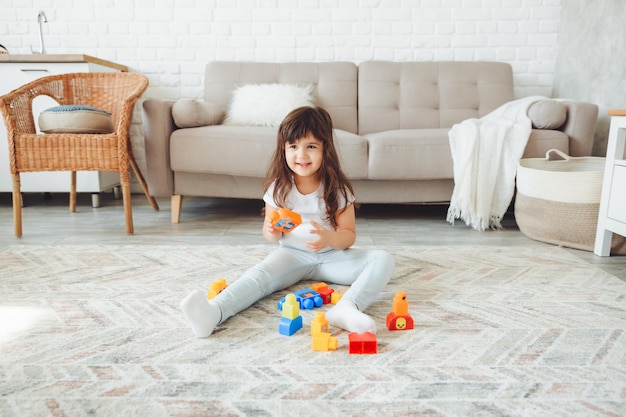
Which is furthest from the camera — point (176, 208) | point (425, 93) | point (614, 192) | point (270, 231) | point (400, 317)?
point (425, 93)

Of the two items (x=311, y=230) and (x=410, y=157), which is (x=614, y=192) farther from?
(x=311, y=230)

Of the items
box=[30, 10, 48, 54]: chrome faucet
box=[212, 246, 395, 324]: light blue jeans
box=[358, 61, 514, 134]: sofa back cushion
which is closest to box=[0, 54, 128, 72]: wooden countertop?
box=[30, 10, 48, 54]: chrome faucet

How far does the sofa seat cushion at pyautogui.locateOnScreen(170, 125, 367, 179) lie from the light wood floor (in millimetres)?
279

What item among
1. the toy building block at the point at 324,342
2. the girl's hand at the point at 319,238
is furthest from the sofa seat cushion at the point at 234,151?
the toy building block at the point at 324,342

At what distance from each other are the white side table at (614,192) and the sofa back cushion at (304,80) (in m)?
1.36

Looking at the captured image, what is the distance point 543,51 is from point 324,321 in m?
2.73

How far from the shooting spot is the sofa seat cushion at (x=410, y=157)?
84.9 inches

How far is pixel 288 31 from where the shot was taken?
9.70 feet

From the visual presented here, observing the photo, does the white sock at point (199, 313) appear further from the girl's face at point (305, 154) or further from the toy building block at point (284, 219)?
the girl's face at point (305, 154)

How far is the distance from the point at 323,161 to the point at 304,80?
61.5 inches

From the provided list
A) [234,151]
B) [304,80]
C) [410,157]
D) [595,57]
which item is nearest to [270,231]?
[234,151]

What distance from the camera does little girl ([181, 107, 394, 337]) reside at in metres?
1.21

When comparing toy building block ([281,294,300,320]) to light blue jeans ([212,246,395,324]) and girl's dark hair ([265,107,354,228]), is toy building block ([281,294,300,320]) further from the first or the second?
girl's dark hair ([265,107,354,228])

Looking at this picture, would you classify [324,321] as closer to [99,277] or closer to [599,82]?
[99,277]
